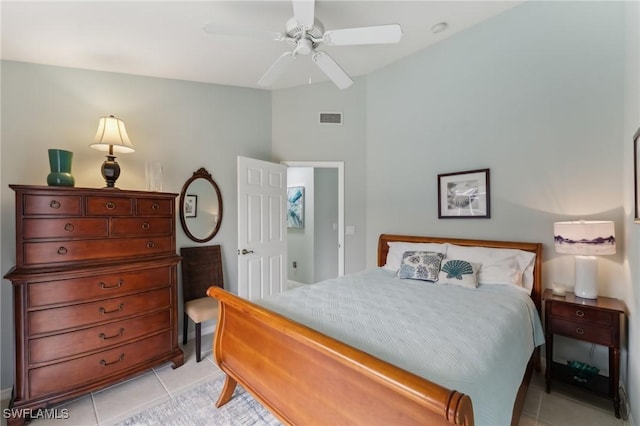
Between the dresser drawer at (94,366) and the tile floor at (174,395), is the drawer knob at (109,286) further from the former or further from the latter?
the tile floor at (174,395)

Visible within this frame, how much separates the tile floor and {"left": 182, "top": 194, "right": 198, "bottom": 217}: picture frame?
1.56 meters

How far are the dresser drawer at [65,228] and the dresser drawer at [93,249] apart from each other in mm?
52

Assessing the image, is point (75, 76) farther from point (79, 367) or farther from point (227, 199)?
point (79, 367)

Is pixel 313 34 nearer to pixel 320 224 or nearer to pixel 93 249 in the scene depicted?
pixel 93 249

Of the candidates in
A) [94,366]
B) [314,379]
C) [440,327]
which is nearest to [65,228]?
[94,366]

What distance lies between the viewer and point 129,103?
2.88 meters

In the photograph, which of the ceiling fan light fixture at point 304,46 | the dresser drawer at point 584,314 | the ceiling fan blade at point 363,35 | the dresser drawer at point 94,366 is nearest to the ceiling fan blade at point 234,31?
the ceiling fan light fixture at point 304,46

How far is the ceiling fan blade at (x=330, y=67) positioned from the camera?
1.99 metres

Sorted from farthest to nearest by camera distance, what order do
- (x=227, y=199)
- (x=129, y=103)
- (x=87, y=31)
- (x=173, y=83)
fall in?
(x=227, y=199) < (x=173, y=83) < (x=129, y=103) < (x=87, y=31)

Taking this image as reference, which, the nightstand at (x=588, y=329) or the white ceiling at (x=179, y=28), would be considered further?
the white ceiling at (x=179, y=28)

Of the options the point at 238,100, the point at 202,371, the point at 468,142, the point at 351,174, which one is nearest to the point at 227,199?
the point at 238,100

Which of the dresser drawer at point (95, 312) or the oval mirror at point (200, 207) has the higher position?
the oval mirror at point (200, 207)

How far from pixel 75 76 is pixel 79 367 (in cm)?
252

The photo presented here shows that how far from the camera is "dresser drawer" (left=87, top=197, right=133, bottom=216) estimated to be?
7.02 feet
